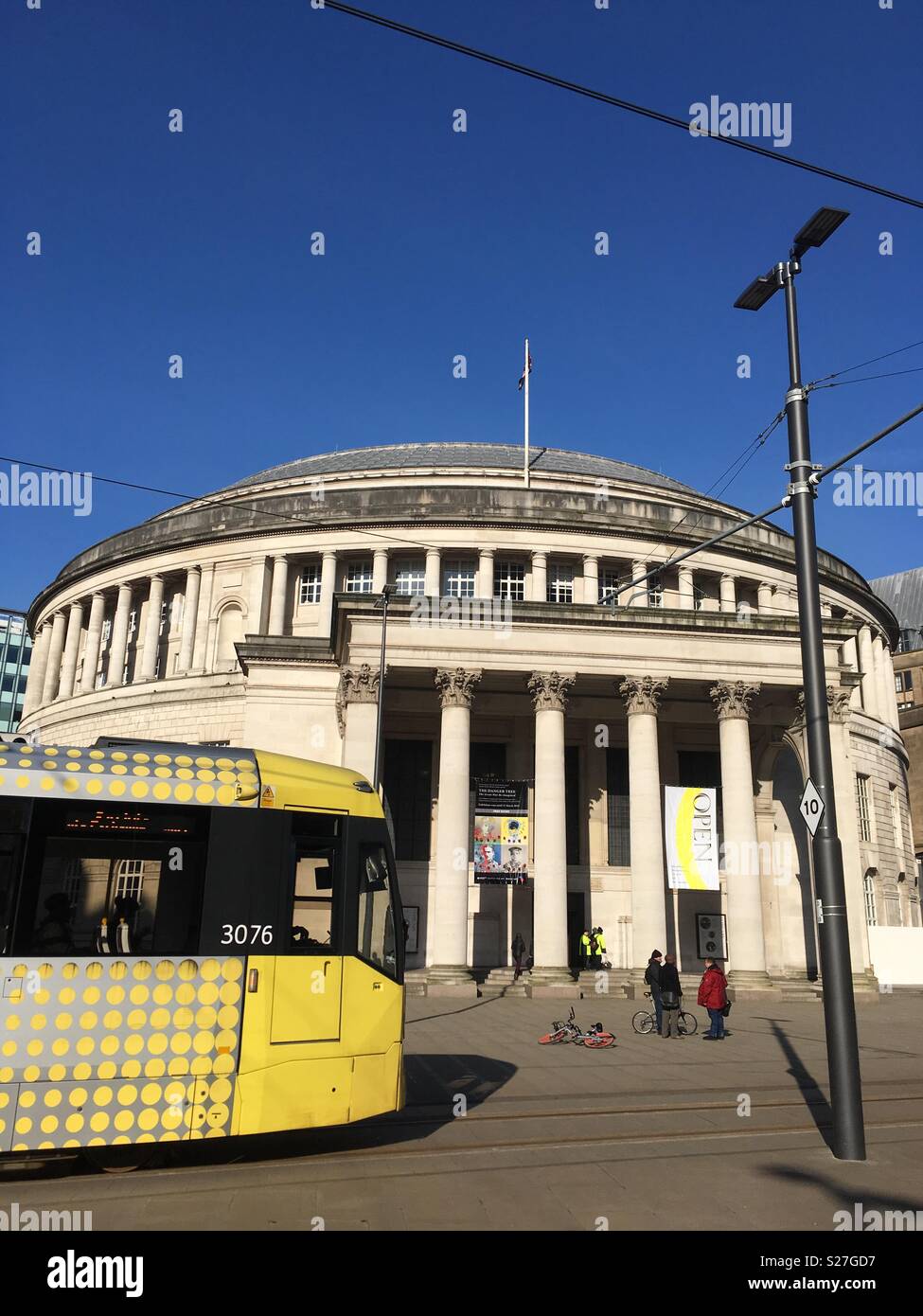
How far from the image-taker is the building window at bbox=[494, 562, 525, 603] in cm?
4631

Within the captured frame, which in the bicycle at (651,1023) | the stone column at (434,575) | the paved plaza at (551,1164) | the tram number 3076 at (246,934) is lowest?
the bicycle at (651,1023)

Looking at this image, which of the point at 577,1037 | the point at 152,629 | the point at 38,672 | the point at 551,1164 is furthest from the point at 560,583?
the point at 551,1164

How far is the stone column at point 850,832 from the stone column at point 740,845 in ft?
10.4

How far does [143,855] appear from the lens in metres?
8.93

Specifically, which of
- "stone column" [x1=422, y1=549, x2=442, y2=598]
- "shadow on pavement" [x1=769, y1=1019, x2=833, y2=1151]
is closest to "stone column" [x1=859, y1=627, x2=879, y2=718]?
"stone column" [x1=422, y1=549, x2=442, y2=598]

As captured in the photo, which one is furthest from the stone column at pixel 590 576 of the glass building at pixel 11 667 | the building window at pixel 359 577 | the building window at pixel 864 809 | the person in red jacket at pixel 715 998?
the glass building at pixel 11 667

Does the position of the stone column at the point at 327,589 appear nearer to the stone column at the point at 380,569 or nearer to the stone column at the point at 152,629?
the stone column at the point at 380,569

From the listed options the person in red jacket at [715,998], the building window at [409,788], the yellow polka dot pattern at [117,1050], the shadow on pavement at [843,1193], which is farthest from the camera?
the building window at [409,788]

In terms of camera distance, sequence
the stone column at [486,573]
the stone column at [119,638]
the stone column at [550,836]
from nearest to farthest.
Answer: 1. the stone column at [550,836]
2. the stone column at [486,573]
3. the stone column at [119,638]

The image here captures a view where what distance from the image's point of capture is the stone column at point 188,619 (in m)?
48.4

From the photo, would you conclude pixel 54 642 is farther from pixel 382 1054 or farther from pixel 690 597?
pixel 382 1054

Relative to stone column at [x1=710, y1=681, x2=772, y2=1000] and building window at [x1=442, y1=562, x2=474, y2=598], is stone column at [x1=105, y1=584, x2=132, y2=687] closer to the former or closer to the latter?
building window at [x1=442, y1=562, x2=474, y2=598]

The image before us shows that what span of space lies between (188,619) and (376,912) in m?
41.7

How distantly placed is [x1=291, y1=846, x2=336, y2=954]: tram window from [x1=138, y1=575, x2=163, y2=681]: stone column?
4389cm
